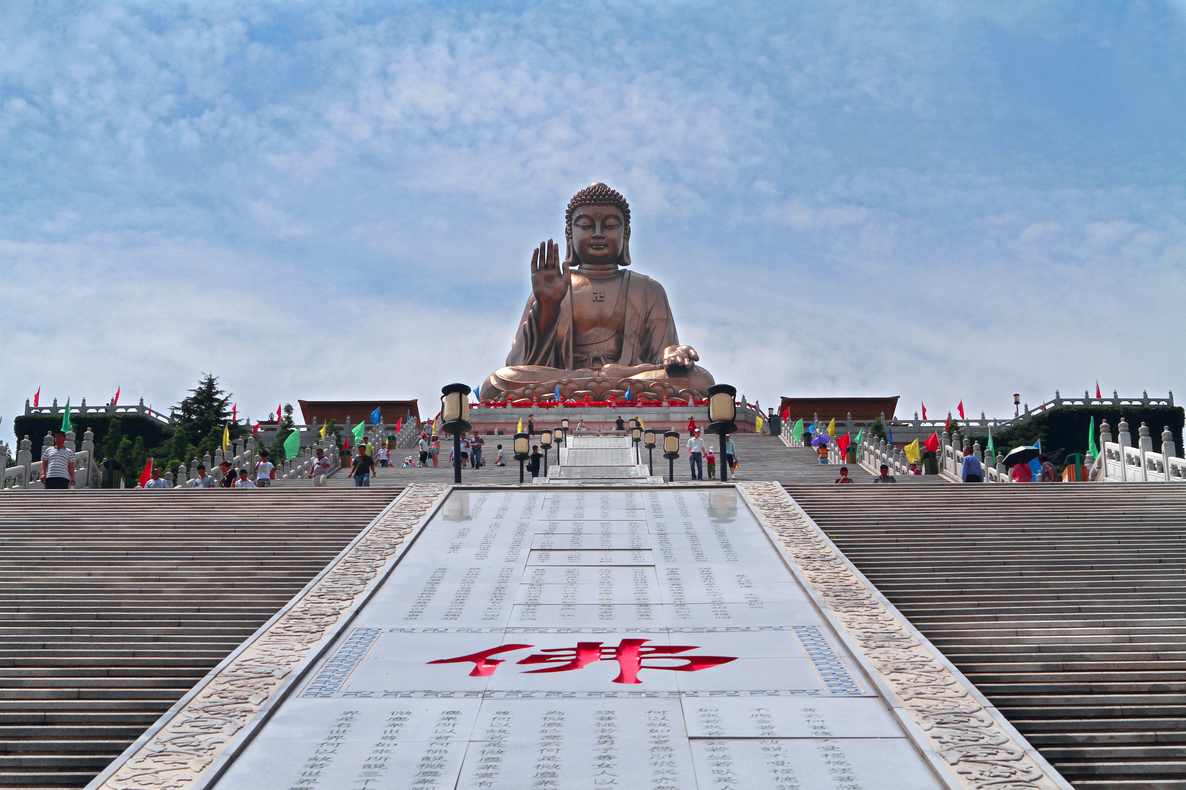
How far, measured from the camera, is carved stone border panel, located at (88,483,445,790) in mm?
4463

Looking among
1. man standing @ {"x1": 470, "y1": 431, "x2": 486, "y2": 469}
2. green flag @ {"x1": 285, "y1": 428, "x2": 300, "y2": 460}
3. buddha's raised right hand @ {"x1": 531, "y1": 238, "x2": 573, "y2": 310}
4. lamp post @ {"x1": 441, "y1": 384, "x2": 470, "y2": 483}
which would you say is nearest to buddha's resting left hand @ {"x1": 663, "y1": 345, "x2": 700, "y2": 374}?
buddha's raised right hand @ {"x1": 531, "y1": 238, "x2": 573, "y2": 310}

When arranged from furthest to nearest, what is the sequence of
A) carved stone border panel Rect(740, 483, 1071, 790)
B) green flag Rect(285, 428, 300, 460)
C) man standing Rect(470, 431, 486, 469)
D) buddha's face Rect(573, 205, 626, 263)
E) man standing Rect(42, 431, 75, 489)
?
buddha's face Rect(573, 205, 626, 263) < man standing Rect(470, 431, 486, 469) < green flag Rect(285, 428, 300, 460) < man standing Rect(42, 431, 75, 489) < carved stone border panel Rect(740, 483, 1071, 790)

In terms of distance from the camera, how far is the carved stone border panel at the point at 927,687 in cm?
439

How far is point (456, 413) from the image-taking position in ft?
37.0

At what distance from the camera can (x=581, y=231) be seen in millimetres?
28656

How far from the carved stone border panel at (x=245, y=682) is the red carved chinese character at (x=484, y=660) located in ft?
2.61

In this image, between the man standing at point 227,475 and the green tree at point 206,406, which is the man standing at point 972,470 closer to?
the man standing at point 227,475

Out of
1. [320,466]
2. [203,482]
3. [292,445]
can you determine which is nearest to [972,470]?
[320,466]

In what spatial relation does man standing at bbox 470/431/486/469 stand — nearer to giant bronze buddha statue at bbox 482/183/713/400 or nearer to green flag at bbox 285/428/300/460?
green flag at bbox 285/428/300/460

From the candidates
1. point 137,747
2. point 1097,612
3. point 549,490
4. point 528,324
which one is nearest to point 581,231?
point 528,324

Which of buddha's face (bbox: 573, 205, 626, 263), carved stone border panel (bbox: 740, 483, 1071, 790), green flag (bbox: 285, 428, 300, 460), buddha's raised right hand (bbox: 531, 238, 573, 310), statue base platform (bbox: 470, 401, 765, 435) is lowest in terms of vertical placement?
carved stone border panel (bbox: 740, 483, 1071, 790)

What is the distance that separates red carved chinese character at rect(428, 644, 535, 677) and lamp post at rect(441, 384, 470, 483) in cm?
525

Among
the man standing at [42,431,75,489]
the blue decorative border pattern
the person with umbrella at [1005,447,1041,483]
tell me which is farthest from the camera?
the person with umbrella at [1005,447,1041,483]

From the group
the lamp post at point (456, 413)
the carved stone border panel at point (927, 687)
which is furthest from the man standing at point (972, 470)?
the lamp post at point (456, 413)
